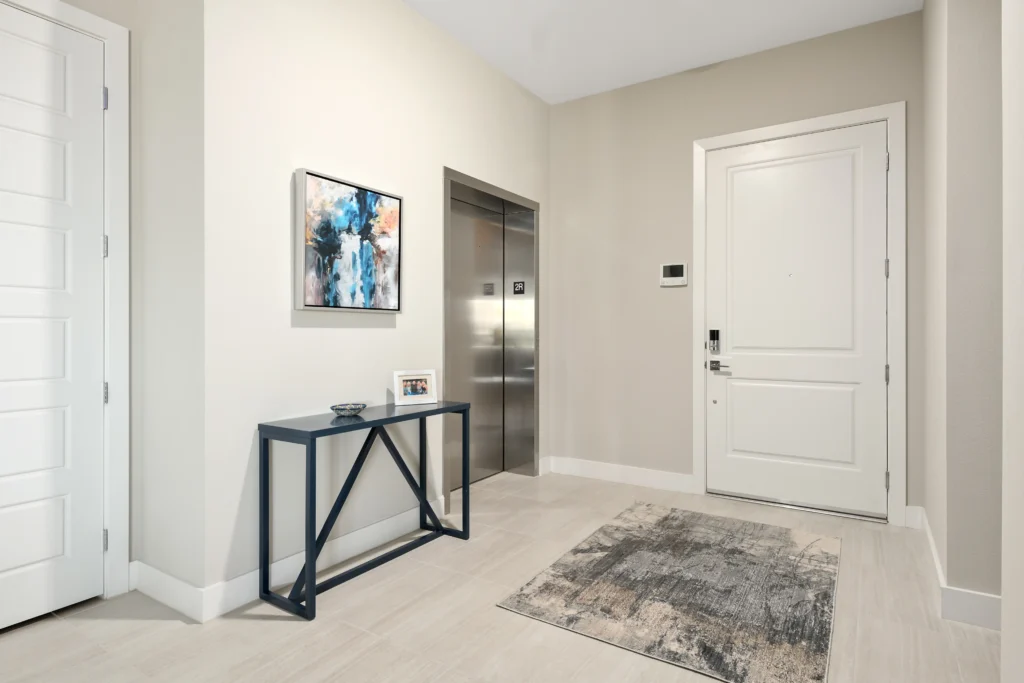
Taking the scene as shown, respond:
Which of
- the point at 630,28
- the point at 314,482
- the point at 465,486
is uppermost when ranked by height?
the point at 630,28

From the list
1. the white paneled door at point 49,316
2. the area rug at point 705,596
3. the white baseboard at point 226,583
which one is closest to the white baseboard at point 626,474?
the area rug at point 705,596

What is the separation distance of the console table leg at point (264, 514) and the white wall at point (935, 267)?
2.66 metres

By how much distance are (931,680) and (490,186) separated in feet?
10.6

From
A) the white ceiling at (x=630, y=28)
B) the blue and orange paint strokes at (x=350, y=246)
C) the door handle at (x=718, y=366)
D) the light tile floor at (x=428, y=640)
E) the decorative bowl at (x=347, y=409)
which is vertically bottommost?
the light tile floor at (x=428, y=640)

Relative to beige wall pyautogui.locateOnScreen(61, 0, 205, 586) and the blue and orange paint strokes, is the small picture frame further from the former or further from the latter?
beige wall pyautogui.locateOnScreen(61, 0, 205, 586)

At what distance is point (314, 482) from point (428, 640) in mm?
704

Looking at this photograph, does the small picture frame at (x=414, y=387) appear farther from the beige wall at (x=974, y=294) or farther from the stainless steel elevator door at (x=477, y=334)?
the beige wall at (x=974, y=294)

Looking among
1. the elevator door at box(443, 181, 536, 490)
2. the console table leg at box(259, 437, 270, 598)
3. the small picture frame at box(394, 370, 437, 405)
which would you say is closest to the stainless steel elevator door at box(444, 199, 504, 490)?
the elevator door at box(443, 181, 536, 490)

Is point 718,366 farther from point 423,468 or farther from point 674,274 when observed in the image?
point 423,468

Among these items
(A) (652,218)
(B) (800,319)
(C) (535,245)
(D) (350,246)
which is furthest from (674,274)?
(D) (350,246)

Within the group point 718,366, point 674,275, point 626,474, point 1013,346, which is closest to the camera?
point 1013,346

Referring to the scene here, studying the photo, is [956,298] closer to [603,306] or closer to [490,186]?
[603,306]

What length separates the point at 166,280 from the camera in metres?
2.24

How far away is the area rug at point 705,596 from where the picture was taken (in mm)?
1912
